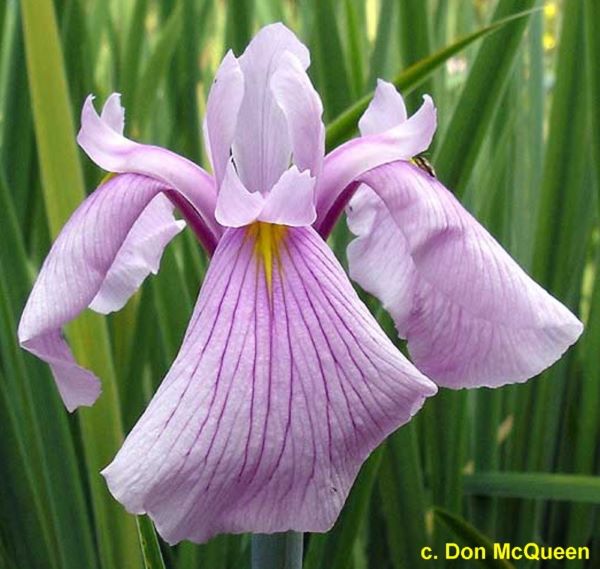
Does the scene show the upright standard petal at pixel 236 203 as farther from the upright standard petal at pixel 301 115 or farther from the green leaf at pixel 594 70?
the green leaf at pixel 594 70

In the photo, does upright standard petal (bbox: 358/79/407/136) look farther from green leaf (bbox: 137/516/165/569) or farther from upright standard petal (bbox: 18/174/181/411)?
green leaf (bbox: 137/516/165/569)

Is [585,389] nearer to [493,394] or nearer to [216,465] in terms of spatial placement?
[493,394]

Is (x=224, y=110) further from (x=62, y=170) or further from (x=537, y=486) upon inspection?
(x=537, y=486)

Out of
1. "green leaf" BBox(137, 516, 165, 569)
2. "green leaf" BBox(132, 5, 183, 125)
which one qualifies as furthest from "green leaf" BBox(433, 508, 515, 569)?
"green leaf" BBox(132, 5, 183, 125)

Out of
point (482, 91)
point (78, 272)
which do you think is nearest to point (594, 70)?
point (482, 91)

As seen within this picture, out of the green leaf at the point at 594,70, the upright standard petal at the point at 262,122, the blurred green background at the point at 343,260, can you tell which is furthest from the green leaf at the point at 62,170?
the green leaf at the point at 594,70

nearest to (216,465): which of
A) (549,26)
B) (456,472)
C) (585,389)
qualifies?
(456,472)
